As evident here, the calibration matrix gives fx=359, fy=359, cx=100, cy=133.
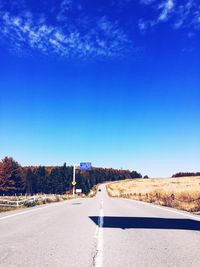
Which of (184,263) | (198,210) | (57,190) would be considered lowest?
(184,263)

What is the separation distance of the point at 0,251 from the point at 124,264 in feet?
9.05

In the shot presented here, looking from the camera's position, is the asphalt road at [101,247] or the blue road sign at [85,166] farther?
the blue road sign at [85,166]

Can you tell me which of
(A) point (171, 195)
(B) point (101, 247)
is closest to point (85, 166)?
(A) point (171, 195)

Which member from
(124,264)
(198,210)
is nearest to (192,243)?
(124,264)

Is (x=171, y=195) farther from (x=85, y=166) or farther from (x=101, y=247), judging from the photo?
(x=85, y=166)

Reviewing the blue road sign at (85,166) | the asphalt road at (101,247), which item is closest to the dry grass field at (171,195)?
the blue road sign at (85,166)

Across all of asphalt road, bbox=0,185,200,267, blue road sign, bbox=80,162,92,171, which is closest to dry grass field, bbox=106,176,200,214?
blue road sign, bbox=80,162,92,171

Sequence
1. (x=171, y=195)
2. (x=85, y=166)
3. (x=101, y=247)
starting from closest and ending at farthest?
(x=101, y=247)
(x=171, y=195)
(x=85, y=166)

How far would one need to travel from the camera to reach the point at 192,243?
8750 millimetres

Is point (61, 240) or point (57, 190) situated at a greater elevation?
point (57, 190)

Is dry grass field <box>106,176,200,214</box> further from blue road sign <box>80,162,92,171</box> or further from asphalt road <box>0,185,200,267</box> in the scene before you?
asphalt road <box>0,185,200,267</box>

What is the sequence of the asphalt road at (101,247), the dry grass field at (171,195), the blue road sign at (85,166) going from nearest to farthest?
1. the asphalt road at (101,247)
2. the dry grass field at (171,195)
3. the blue road sign at (85,166)

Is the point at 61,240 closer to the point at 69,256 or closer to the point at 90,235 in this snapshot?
the point at 90,235

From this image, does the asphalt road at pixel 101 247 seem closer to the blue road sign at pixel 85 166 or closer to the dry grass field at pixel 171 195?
the dry grass field at pixel 171 195
